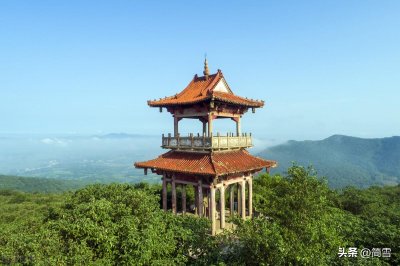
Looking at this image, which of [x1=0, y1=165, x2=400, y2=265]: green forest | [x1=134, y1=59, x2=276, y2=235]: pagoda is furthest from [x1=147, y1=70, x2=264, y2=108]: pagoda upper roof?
[x1=0, y1=165, x2=400, y2=265]: green forest

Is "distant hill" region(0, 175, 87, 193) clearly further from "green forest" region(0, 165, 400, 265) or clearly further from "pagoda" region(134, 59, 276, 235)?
"green forest" region(0, 165, 400, 265)

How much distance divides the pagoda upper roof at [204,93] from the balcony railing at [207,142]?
85.2 inches

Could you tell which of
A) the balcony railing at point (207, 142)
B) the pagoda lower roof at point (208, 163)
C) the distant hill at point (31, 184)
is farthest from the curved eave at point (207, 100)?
the distant hill at point (31, 184)

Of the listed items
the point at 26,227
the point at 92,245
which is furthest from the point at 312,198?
the point at 26,227

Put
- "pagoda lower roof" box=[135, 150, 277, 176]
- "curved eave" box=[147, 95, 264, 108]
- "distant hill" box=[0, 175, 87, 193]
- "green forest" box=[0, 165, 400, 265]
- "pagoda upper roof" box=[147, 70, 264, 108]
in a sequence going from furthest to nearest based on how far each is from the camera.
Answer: "distant hill" box=[0, 175, 87, 193] < "pagoda upper roof" box=[147, 70, 264, 108] < "curved eave" box=[147, 95, 264, 108] < "pagoda lower roof" box=[135, 150, 277, 176] < "green forest" box=[0, 165, 400, 265]

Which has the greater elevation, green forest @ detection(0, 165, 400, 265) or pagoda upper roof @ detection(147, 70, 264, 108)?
pagoda upper roof @ detection(147, 70, 264, 108)

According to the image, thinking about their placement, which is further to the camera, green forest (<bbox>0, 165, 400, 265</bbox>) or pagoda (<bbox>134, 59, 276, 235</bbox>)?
pagoda (<bbox>134, 59, 276, 235</bbox>)

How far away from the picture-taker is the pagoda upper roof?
60.0 ft

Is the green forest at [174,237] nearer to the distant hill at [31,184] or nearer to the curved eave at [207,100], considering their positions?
the curved eave at [207,100]

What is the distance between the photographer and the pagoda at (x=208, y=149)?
16578 millimetres

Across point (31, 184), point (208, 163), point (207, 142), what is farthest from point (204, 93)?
point (31, 184)

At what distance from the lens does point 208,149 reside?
16.9 meters

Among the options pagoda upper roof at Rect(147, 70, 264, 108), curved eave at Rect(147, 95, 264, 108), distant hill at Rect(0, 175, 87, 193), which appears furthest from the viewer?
distant hill at Rect(0, 175, 87, 193)

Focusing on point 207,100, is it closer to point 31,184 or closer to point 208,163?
point 208,163
